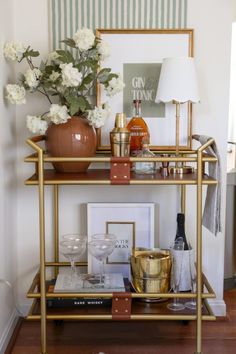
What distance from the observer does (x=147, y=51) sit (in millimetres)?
2295

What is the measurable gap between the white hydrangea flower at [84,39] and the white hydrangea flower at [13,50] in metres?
0.24

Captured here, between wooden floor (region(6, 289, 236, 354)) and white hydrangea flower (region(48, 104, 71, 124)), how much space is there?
1.03 metres

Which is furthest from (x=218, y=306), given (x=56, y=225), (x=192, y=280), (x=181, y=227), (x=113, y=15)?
(x=113, y=15)

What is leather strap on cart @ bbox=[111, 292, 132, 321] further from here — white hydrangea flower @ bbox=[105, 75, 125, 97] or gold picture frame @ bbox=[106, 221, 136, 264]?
white hydrangea flower @ bbox=[105, 75, 125, 97]

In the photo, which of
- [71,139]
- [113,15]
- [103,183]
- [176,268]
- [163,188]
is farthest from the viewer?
[163,188]

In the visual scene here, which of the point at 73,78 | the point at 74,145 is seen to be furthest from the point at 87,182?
the point at 73,78

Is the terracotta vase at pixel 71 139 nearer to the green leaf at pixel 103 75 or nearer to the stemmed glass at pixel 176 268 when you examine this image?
the green leaf at pixel 103 75

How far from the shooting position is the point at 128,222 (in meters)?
2.36

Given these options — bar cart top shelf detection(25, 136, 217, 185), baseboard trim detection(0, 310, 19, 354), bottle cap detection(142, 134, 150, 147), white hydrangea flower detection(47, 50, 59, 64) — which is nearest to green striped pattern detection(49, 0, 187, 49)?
white hydrangea flower detection(47, 50, 59, 64)

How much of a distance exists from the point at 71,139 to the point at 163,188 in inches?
24.8

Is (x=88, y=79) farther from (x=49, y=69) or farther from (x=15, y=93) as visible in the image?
(x=15, y=93)

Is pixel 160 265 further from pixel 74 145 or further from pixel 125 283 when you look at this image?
pixel 74 145

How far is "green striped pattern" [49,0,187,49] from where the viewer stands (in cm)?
228

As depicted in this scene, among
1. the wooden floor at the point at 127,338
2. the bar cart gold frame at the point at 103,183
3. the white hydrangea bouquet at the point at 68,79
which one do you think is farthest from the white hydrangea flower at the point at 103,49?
the wooden floor at the point at 127,338
